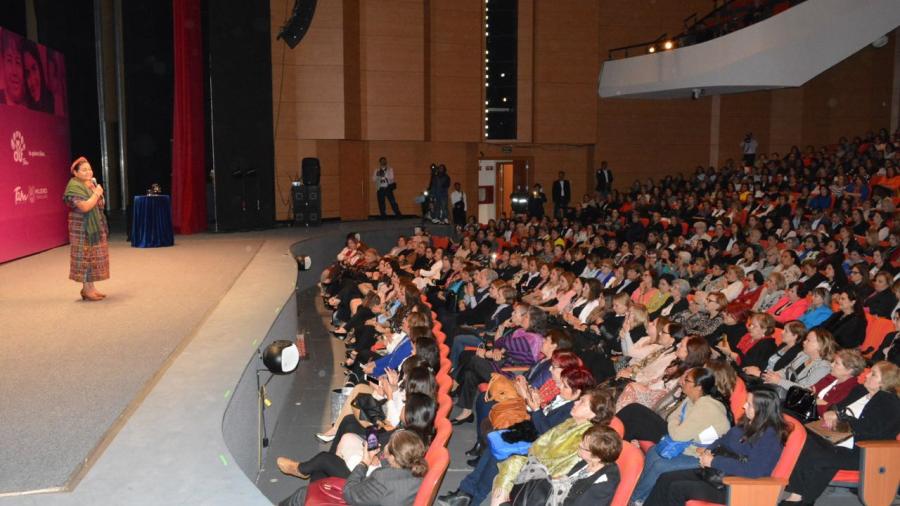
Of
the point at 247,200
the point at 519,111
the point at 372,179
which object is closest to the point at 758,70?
the point at 519,111

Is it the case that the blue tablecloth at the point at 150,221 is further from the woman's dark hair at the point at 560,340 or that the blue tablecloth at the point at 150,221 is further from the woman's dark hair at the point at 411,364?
the woman's dark hair at the point at 560,340

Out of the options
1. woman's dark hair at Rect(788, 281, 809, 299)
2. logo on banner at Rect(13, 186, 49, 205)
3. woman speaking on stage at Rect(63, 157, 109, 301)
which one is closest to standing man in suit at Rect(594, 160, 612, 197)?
woman's dark hair at Rect(788, 281, 809, 299)

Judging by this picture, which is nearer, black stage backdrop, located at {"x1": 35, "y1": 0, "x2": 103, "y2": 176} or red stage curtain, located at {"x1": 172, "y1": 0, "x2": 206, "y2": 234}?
red stage curtain, located at {"x1": 172, "y1": 0, "x2": 206, "y2": 234}

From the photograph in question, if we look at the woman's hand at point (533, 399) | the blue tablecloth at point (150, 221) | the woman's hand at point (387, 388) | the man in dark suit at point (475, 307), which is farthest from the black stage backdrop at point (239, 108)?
the woman's hand at point (533, 399)

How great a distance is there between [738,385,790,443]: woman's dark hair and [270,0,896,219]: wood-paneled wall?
12.5m

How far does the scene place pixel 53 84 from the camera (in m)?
9.88

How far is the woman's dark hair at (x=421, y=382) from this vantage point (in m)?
4.03

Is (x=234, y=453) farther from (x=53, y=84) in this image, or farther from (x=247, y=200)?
(x=247, y=200)

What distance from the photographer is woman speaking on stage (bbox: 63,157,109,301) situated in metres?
6.08

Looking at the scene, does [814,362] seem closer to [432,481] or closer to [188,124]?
[432,481]

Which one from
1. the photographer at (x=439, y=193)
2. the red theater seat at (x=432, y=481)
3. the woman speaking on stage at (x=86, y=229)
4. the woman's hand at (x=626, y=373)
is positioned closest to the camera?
the red theater seat at (x=432, y=481)

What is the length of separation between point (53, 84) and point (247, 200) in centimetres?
332

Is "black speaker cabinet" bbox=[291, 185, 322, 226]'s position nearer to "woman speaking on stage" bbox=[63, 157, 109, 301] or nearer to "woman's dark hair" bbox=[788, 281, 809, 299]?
"woman speaking on stage" bbox=[63, 157, 109, 301]

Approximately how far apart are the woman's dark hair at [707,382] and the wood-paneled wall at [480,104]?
1204cm
